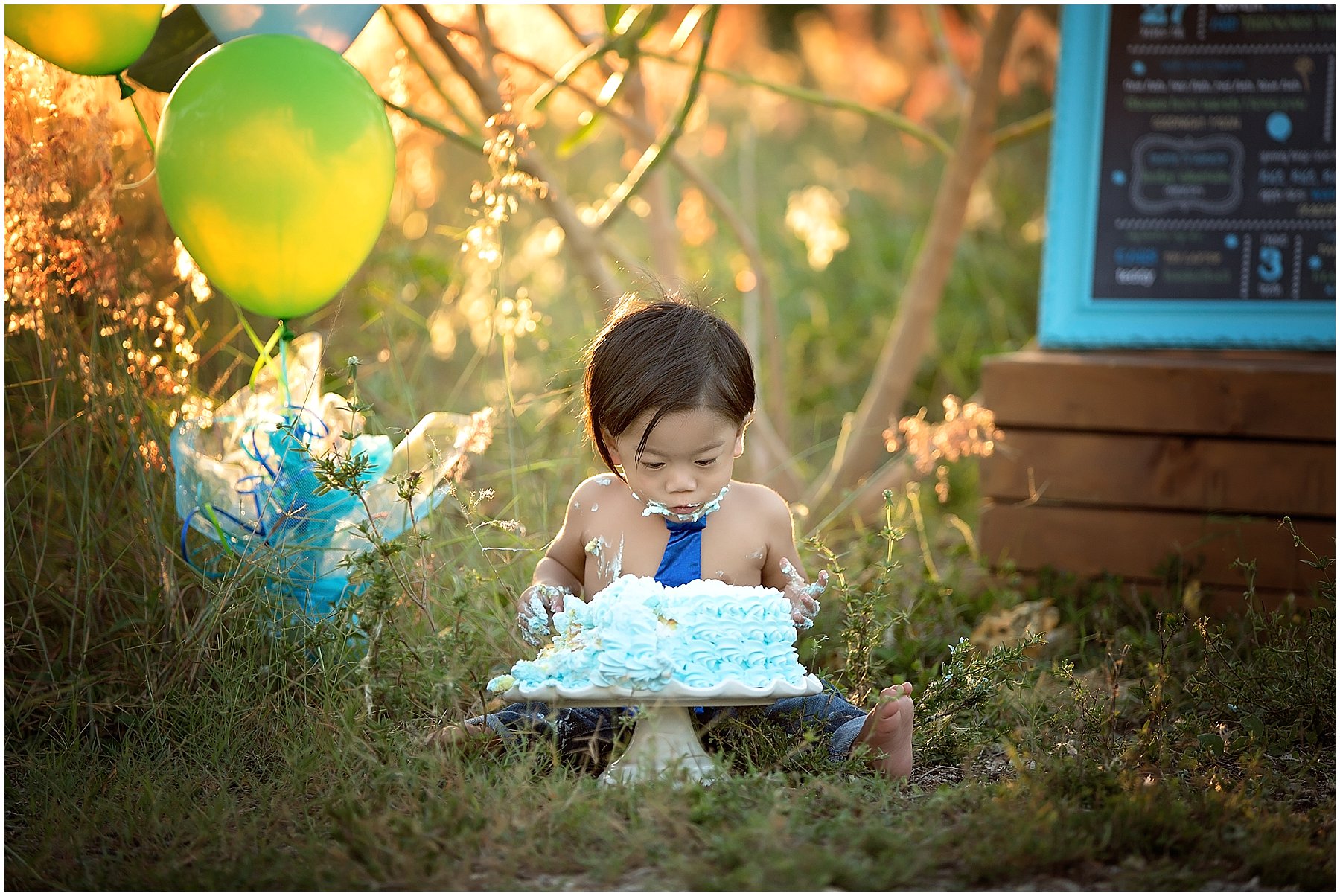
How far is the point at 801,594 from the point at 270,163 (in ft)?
4.28

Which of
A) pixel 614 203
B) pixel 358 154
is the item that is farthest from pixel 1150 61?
pixel 358 154

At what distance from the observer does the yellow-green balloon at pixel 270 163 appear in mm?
2332

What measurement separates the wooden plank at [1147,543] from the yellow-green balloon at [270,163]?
2009 millimetres

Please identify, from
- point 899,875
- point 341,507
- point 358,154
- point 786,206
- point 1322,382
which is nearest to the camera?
point 899,875

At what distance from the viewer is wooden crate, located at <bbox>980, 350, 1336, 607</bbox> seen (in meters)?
3.23

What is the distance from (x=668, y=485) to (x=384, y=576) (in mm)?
536

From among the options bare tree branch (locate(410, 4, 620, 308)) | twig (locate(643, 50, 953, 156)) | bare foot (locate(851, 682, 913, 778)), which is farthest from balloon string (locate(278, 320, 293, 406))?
twig (locate(643, 50, 953, 156))

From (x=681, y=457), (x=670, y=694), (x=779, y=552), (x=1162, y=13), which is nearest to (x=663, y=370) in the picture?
(x=681, y=457)

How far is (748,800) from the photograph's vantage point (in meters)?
1.96

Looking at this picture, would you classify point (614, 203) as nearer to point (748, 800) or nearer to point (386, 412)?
point (386, 412)

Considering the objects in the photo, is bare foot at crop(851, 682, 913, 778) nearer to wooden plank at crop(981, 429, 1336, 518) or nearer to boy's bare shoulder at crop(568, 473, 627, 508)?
boy's bare shoulder at crop(568, 473, 627, 508)

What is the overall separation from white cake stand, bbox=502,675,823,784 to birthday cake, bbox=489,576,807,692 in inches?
0.5

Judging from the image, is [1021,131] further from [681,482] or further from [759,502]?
[681,482]

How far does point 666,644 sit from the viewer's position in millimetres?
2025
